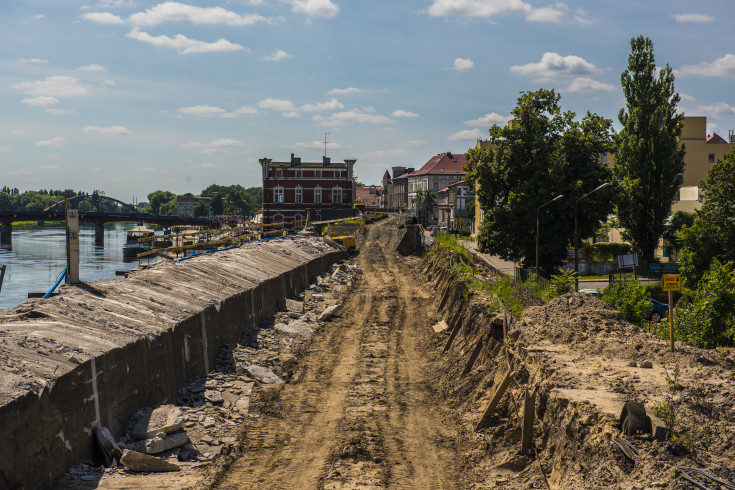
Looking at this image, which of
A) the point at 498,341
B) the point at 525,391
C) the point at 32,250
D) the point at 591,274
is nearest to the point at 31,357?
the point at 525,391

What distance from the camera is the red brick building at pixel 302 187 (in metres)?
100

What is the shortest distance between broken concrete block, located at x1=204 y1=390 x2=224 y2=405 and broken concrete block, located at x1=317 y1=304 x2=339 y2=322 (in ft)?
43.4

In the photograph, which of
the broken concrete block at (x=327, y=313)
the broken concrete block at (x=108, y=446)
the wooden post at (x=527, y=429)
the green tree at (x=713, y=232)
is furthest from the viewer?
the green tree at (x=713, y=232)

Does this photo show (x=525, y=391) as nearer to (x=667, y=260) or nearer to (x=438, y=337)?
(x=438, y=337)

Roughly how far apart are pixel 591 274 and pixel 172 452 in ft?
155

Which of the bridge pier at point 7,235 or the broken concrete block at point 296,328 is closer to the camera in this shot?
the broken concrete block at point 296,328

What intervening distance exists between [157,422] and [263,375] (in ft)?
21.1

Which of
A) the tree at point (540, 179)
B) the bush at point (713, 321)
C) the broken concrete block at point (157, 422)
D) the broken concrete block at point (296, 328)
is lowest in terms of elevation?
the broken concrete block at point (296, 328)

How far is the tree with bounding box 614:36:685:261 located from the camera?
5047cm

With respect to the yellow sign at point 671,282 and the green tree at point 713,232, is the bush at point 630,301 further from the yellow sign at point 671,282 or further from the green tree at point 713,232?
the green tree at point 713,232

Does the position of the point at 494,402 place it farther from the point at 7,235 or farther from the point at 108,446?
the point at 7,235

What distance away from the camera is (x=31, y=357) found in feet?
39.9

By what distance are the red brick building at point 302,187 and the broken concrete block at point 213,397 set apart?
83.0 meters

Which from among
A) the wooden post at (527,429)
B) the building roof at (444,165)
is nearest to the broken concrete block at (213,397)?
the wooden post at (527,429)
